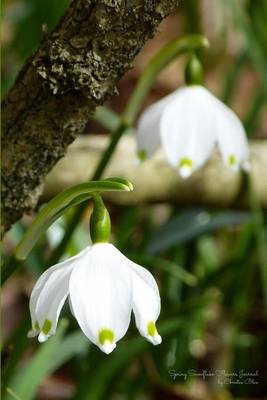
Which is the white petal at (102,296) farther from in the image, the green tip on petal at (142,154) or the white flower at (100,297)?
the green tip on petal at (142,154)

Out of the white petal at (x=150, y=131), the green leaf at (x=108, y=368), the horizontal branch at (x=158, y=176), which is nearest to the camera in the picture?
the white petal at (x=150, y=131)

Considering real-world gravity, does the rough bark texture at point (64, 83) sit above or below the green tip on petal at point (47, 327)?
above

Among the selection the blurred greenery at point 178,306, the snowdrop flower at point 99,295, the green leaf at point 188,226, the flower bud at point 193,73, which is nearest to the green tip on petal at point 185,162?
the flower bud at point 193,73

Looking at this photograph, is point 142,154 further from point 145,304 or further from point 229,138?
point 145,304

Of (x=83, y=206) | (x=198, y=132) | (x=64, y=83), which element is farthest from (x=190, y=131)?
(x=64, y=83)

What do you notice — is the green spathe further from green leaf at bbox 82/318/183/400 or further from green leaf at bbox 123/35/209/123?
green leaf at bbox 82/318/183/400

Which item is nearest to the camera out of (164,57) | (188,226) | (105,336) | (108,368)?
(105,336)
